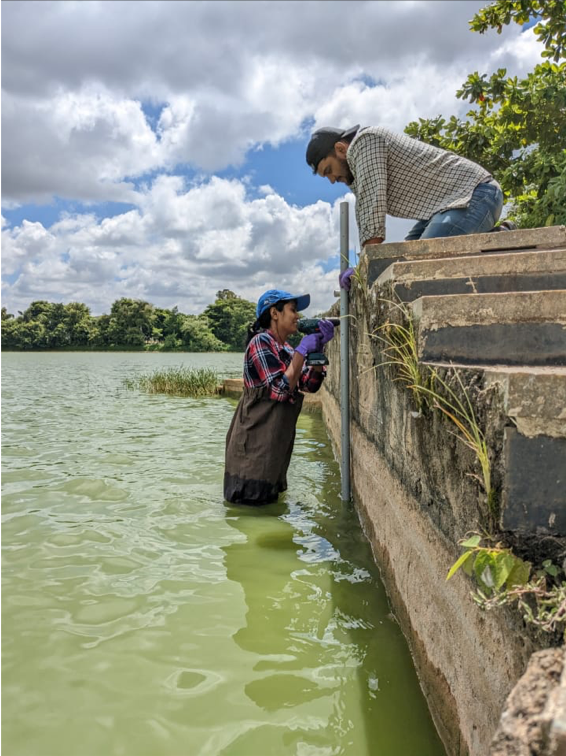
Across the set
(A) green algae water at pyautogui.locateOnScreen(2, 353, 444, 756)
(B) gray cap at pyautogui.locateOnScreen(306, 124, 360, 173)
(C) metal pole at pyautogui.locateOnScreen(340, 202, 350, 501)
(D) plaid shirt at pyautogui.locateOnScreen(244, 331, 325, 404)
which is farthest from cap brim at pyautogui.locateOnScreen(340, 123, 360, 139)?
(A) green algae water at pyautogui.locateOnScreen(2, 353, 444, 756)

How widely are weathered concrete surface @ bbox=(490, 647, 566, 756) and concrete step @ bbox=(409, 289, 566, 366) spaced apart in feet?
4.30

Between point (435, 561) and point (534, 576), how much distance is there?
788mm

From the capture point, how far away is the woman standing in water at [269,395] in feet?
15.7

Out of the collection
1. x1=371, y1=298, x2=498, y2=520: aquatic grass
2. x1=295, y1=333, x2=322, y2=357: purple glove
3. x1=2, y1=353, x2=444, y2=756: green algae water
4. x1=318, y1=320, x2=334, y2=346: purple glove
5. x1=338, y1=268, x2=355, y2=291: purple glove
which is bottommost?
x1=2, y1=353, x2=444, y2=756: green algae water

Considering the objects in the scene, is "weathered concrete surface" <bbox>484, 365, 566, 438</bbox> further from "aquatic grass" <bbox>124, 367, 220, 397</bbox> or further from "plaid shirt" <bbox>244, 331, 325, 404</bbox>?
"aquatic grass" <bbox>124, 367, 220, 397</bbox>

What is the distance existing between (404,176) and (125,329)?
293ft

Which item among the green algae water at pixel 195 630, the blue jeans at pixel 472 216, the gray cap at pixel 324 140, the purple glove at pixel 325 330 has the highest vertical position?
the gray cap at pixel 324 140

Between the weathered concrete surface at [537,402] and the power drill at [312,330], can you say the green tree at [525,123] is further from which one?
the weathered concrete surface at [537,402]

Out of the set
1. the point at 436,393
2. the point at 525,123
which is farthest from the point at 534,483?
the point at 525,123

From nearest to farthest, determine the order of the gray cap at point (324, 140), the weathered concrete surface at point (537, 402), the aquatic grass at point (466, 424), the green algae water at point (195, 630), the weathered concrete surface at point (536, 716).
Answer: the weathered concrete surface at point (536, 716), the weathered concrete surface at point (537, 402), the aquatic grass at point (466, 424), the green algae water at point (195, 630), the gray cap at point (324, 140)

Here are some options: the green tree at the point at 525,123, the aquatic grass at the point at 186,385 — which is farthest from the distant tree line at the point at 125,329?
the green tree at the point at 525,123

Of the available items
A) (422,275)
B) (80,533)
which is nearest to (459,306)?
(422,275)

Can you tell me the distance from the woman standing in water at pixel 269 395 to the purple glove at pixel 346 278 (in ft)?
1.16

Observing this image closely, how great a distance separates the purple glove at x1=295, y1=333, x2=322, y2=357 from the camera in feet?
15.5
